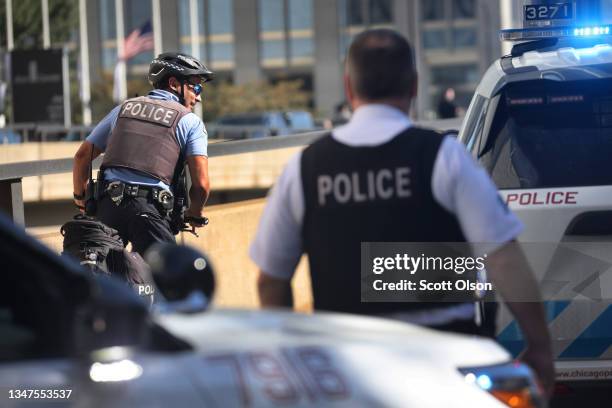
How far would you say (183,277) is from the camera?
3248 millimetres

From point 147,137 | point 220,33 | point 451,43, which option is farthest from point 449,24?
point 147,137

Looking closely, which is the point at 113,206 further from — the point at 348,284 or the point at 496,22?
the point at 496,22

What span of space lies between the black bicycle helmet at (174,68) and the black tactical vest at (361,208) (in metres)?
3.68

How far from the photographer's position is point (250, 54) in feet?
267

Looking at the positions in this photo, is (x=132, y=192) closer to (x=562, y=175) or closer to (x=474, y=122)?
(x=474, y=122)

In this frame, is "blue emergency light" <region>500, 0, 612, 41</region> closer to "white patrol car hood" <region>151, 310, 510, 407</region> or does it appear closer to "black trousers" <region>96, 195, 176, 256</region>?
"black trousers" <region>96, 195, 176, 256</region>

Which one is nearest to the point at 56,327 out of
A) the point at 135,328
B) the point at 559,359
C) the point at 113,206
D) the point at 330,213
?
the point at 135,328

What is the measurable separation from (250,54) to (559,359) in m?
76.0

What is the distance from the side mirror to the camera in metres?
3.24

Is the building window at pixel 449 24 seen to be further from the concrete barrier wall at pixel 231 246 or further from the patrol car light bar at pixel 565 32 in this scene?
the patrol car light bar at pixel 565 32

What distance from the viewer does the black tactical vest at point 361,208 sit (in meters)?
4.06

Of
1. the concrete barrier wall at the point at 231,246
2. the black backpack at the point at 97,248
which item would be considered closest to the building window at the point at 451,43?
the concrete barrier wall at the point at 231,246

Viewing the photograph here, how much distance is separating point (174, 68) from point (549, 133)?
7.46ft

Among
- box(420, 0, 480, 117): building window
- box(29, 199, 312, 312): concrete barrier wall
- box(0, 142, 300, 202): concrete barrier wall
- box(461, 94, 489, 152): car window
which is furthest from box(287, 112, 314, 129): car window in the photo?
box(461, 94, 489, 152): car window
